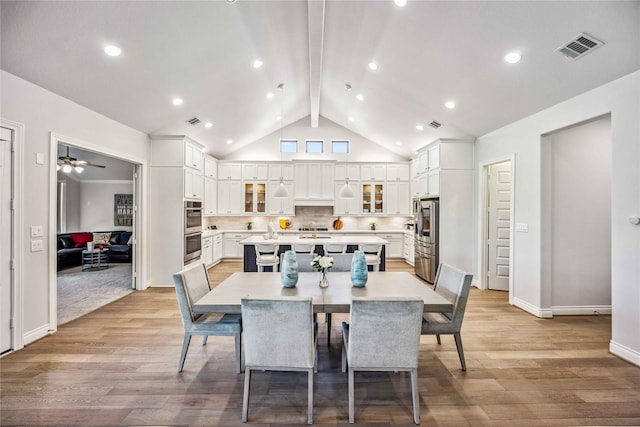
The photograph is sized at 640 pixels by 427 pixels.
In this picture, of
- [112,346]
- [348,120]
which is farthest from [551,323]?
[348,120]

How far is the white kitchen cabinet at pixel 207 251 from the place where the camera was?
6.53 meters

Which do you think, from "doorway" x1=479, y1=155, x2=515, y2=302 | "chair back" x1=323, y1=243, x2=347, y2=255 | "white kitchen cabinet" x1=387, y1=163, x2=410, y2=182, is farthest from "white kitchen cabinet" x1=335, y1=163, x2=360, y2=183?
"chair back" x1=323, y1=243, x2=347, y2=255

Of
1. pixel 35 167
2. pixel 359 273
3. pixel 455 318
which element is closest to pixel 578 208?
pixel 455 318

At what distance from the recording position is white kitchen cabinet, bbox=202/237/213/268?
653 centimetres

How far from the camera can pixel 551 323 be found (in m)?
3.70

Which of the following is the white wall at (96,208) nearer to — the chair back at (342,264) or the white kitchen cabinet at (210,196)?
→ the white kitchen cabinet at (210,196)

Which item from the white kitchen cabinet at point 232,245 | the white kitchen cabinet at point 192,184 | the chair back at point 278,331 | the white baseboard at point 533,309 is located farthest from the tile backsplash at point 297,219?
the chair back at point 278,331

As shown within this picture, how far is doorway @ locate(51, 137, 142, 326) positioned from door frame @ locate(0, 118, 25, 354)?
370 mm

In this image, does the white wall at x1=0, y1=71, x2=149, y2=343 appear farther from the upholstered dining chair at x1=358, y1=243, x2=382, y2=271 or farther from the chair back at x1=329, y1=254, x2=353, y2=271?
the upholstered dining chair at x1=358, y1=243, x2=382, y2=271

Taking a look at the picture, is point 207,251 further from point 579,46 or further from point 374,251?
point 579,46

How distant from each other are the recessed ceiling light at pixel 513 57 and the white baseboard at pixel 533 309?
121 inches

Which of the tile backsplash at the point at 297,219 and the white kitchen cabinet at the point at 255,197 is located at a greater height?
the white kitchen cabinet at the point at 255,197

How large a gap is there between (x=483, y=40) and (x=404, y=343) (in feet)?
10.2

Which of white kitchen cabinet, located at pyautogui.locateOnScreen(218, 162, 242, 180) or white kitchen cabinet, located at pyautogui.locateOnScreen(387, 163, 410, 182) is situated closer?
white kitchen cabinet, located at pyautogui.locateOnScreen(218, 162, 242, 180)
